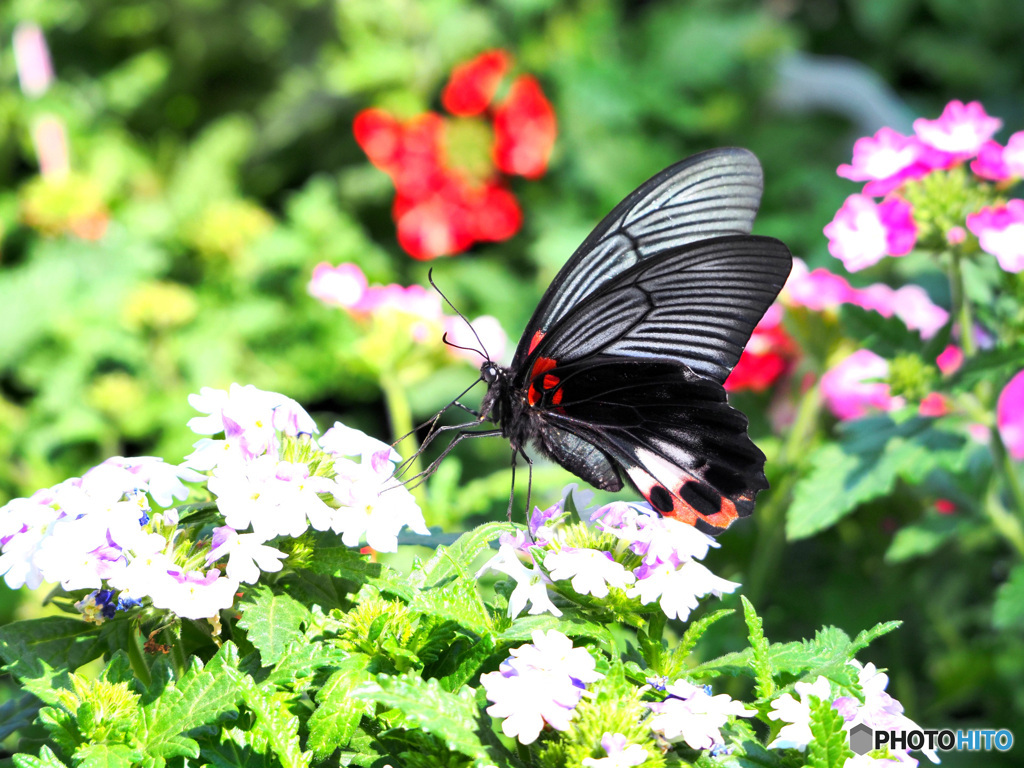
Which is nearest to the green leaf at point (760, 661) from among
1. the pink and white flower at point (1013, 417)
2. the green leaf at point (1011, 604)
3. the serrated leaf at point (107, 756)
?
the serrated leaf at point (107, 756)

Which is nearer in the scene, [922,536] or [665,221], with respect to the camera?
[665,221]

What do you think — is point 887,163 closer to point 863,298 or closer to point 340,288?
point 863,298

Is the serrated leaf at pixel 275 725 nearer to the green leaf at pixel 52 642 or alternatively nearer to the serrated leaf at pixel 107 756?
the serrated leaf at pixel 107 756

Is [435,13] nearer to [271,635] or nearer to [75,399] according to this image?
[75,399]

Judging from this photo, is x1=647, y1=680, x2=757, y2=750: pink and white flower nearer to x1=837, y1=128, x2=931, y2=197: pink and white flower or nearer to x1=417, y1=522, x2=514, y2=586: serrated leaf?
x1=417, y1=522, x2=514, y2=586: serrated leaf

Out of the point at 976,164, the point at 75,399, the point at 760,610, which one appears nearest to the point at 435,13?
the point at 75,399

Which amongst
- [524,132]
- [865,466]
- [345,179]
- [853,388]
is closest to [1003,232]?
[865,466]
